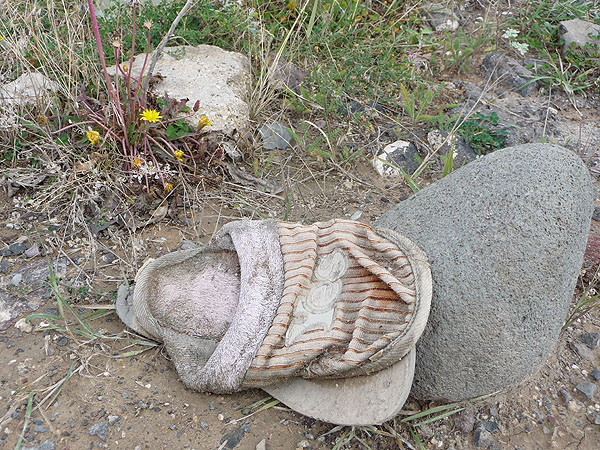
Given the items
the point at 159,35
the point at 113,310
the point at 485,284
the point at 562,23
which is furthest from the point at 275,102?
the point at 562,23

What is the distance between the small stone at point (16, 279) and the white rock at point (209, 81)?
4.06 ft

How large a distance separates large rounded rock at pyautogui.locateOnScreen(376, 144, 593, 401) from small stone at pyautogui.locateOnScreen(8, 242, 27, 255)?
1876 mm

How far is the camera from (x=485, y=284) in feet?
6.91

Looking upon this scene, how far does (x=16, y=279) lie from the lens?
262 cm

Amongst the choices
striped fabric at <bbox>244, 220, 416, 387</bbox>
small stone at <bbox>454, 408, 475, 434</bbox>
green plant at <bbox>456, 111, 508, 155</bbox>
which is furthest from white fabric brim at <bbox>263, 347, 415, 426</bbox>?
green plant at <bbox>456, 111, 508, 155</bbox>

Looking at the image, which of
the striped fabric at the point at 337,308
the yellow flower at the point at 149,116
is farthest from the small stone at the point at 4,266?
the striped fabric at the point at 337,308

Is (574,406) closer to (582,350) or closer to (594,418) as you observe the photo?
(594,418)

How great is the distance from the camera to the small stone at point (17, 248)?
2772 millimetres

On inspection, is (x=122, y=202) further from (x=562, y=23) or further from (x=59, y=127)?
(x=562, y=23)

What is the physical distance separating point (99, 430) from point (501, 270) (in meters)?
1.60

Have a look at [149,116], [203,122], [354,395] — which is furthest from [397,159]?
[354,395]

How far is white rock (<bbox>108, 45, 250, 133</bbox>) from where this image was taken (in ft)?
11.3

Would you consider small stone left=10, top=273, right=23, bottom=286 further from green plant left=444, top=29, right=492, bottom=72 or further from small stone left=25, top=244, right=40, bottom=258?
green plant left=444, top=29, right=492, bottom=72

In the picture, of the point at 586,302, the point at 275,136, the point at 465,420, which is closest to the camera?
the point at 465,420
